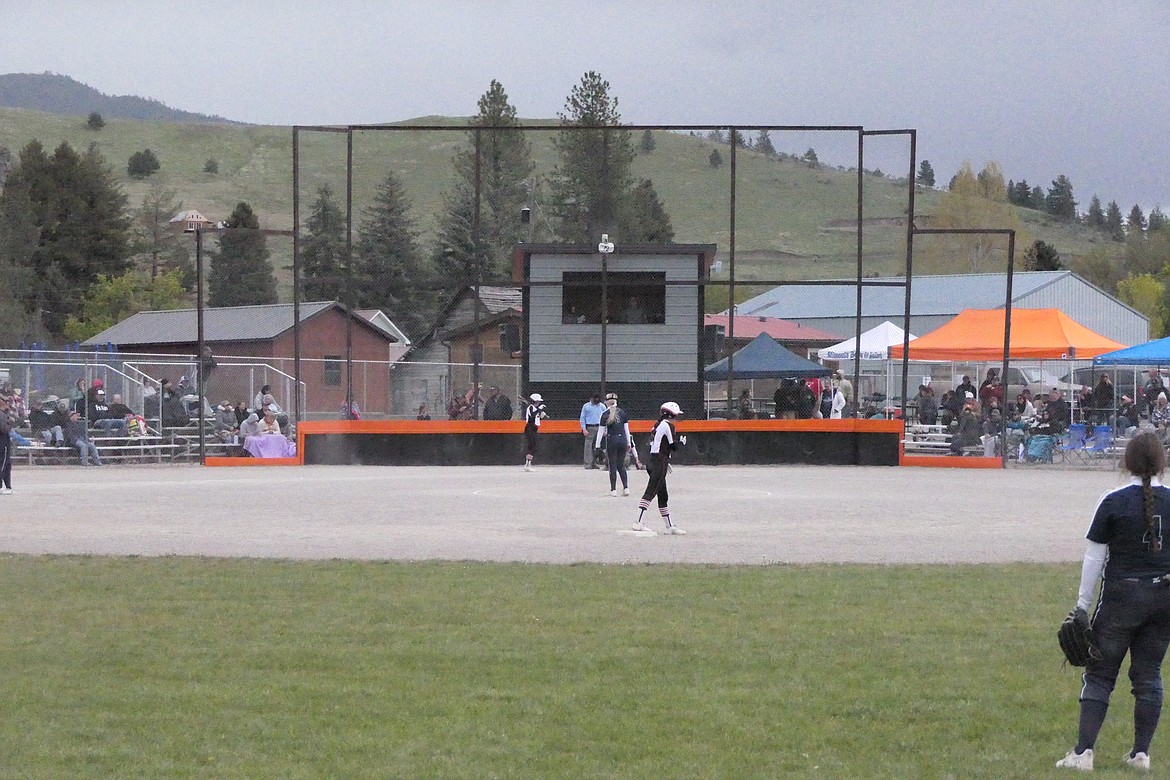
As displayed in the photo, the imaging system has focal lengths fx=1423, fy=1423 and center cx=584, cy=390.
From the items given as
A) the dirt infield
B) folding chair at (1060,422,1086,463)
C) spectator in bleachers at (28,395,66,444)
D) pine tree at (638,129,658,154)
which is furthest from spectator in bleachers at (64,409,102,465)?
folding chair at (1060,422,1086,463)

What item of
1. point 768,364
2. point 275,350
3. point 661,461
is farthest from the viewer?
point 275,350

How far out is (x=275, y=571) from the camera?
13414 mm

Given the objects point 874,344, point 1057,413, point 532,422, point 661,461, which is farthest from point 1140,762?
point 874,344

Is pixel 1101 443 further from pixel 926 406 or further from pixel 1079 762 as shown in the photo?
pixel 1079 762

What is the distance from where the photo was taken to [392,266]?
34.1 meters

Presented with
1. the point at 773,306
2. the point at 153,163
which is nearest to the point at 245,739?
the point at 773,306

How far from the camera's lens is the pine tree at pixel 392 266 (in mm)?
33094

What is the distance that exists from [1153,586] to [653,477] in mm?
10834

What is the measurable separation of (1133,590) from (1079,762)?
Result: 90 cm

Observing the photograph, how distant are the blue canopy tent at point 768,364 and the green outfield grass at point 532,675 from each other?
2263cm

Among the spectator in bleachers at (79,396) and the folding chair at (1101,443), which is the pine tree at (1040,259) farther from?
the spectator in bleachers at (79,396)

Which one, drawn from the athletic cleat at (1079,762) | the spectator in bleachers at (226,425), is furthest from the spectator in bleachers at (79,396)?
the athletic cleat at (1079,762)

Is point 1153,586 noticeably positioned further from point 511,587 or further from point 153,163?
point 153,163

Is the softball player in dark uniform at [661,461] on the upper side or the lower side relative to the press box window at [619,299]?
lower
